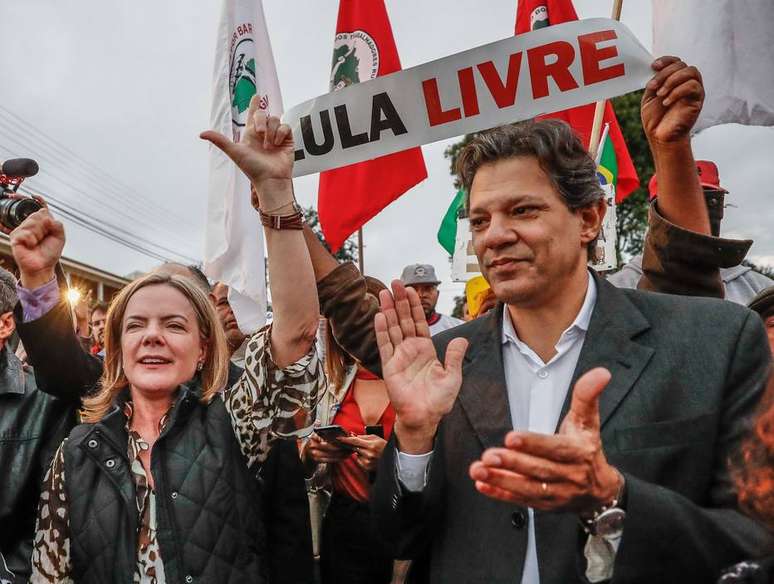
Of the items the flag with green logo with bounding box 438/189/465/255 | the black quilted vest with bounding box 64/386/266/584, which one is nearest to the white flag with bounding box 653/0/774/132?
the black quilted vest with bounding box 64/386/266/584

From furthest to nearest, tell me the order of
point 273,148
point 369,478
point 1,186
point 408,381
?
point 369,478, point 1,186, point 273,148, point 408,381

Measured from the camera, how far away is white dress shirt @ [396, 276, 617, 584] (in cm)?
171

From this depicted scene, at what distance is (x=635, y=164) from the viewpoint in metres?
21.5

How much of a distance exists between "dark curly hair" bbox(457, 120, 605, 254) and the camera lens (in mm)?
1491

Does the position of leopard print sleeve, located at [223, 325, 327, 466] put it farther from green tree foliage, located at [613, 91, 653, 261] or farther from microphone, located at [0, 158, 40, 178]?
green tree foliage, located at [613, 91, 653, 261]

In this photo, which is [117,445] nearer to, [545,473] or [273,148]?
[273,148]

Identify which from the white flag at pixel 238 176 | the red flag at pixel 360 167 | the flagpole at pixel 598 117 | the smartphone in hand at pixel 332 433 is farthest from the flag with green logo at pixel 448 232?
the smartphone in hand at pixel 332 433

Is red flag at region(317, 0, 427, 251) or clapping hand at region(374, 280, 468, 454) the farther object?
red flag at region(317, 0, 427, 251)

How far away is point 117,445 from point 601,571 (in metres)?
1.42

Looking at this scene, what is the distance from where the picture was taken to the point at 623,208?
2284cm

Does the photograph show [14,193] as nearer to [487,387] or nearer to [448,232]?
[487,387]

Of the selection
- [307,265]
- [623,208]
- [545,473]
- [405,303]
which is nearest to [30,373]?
[307,265]

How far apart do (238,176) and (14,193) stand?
4.74 ft

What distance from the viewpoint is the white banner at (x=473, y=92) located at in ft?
8.38
